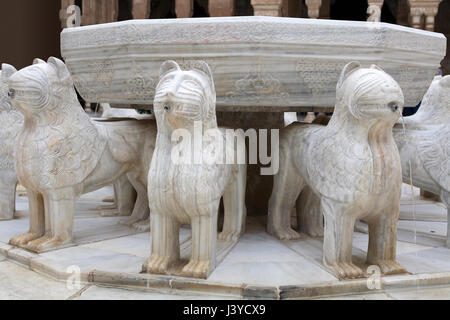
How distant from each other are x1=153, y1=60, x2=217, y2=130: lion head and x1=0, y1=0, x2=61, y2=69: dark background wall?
28.1ft

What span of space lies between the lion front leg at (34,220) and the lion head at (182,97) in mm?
1232

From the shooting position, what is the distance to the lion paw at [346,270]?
2701 millimetres

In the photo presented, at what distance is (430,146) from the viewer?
3.56 metres

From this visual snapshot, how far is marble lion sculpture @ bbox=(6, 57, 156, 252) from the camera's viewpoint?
3096 millimetres

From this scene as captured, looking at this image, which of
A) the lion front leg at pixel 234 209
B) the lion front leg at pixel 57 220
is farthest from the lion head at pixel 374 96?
the lion front leg at pixel 57 220

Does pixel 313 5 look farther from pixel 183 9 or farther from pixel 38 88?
pixel 38 88

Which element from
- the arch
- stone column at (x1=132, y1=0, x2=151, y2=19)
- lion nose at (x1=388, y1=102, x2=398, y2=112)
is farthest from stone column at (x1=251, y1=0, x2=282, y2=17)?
lion nose at (x1=388, y1=102, x2=398, y2=112)

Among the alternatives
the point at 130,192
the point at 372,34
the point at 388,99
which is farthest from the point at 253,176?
the point at 388,99

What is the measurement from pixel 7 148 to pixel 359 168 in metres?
2.92

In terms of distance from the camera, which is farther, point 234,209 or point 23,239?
point 234,209

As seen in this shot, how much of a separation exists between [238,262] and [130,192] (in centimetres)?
169

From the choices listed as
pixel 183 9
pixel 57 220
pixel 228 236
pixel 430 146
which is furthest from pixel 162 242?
pixel 183 9

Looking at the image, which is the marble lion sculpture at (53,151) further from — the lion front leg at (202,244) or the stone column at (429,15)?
the stone column at (429,15)

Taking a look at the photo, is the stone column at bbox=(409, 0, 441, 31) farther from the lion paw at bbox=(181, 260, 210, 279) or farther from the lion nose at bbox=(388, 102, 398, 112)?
the lion paw at bbox=(181, 260, 210, 279)
